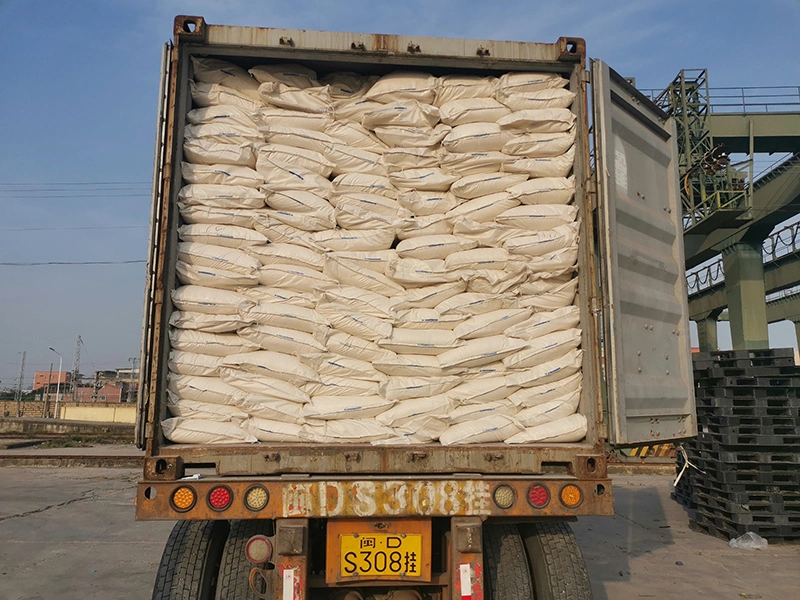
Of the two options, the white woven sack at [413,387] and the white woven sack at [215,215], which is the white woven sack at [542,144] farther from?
the white woven sack at [215,215]

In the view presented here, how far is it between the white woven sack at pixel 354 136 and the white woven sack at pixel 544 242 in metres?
0.95

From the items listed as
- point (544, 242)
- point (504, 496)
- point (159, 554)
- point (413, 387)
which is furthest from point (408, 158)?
point (159, 554)

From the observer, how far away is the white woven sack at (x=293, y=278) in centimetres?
328

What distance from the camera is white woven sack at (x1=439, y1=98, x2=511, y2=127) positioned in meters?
3.51

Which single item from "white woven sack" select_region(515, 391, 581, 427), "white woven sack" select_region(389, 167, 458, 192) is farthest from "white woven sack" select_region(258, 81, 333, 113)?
"white woven sack" select_region(515, 391, 581, 427)

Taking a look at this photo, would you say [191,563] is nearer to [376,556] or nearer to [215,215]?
[376,556]

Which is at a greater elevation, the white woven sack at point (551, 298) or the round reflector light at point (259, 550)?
the white woven sack at point (551, 298)

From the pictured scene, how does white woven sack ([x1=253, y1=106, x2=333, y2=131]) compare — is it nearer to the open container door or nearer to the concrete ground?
the open container door

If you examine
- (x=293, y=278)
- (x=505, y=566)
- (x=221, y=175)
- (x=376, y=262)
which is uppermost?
(x=221, y=175)

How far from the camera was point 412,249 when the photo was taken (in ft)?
11.1

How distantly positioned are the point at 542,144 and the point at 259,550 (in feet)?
8.46

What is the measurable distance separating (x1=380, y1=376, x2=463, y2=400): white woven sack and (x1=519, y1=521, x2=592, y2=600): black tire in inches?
38.5

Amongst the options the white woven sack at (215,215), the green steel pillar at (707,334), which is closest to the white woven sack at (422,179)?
the white woven sack at (215,215)

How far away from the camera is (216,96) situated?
11.2 feet
